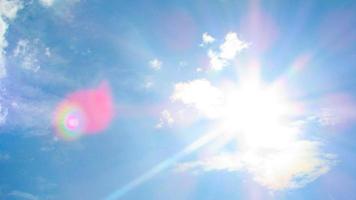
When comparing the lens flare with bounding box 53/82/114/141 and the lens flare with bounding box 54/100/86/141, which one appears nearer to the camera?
the lens flare with bounding box 53/82/114/141

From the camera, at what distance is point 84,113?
65.6 feet

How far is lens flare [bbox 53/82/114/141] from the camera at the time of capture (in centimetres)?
1903

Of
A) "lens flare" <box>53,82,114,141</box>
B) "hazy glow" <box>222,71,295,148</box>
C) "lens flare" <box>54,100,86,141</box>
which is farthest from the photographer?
"hazy glow" <box>222,71,295,148</box>

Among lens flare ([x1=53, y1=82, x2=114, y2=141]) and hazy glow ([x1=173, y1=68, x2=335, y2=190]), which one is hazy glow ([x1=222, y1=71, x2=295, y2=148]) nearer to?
hazy glow ([x1=173, y1=68, x2=335, y2=190])

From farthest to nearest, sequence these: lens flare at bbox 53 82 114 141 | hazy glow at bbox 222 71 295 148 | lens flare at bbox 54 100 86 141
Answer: hazy glow at bbox 222 71 295 148 → lens flare at bbox 54 100 86 141 → lens flare at bbox 53 82 114 141

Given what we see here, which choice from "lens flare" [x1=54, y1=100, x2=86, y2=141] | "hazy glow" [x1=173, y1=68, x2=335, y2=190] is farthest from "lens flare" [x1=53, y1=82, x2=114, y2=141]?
"hazy glow" [x1=173, y1=68, x2=335, y2=190]

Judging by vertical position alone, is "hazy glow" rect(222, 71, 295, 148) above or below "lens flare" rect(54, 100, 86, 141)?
below

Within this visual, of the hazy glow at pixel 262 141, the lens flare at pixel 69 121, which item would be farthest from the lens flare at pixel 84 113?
the hazy glow at pixel 262 141

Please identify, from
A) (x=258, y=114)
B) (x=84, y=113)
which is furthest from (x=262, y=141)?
(x=84, y=113)

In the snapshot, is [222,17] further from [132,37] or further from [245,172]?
[245,172]

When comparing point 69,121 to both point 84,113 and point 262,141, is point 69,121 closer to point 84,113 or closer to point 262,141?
point 84,113

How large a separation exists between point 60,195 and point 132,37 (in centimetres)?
1796

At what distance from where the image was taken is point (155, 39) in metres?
16.5

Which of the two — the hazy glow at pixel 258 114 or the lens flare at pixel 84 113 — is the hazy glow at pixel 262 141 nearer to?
the hazy glow at pixel 258 114
